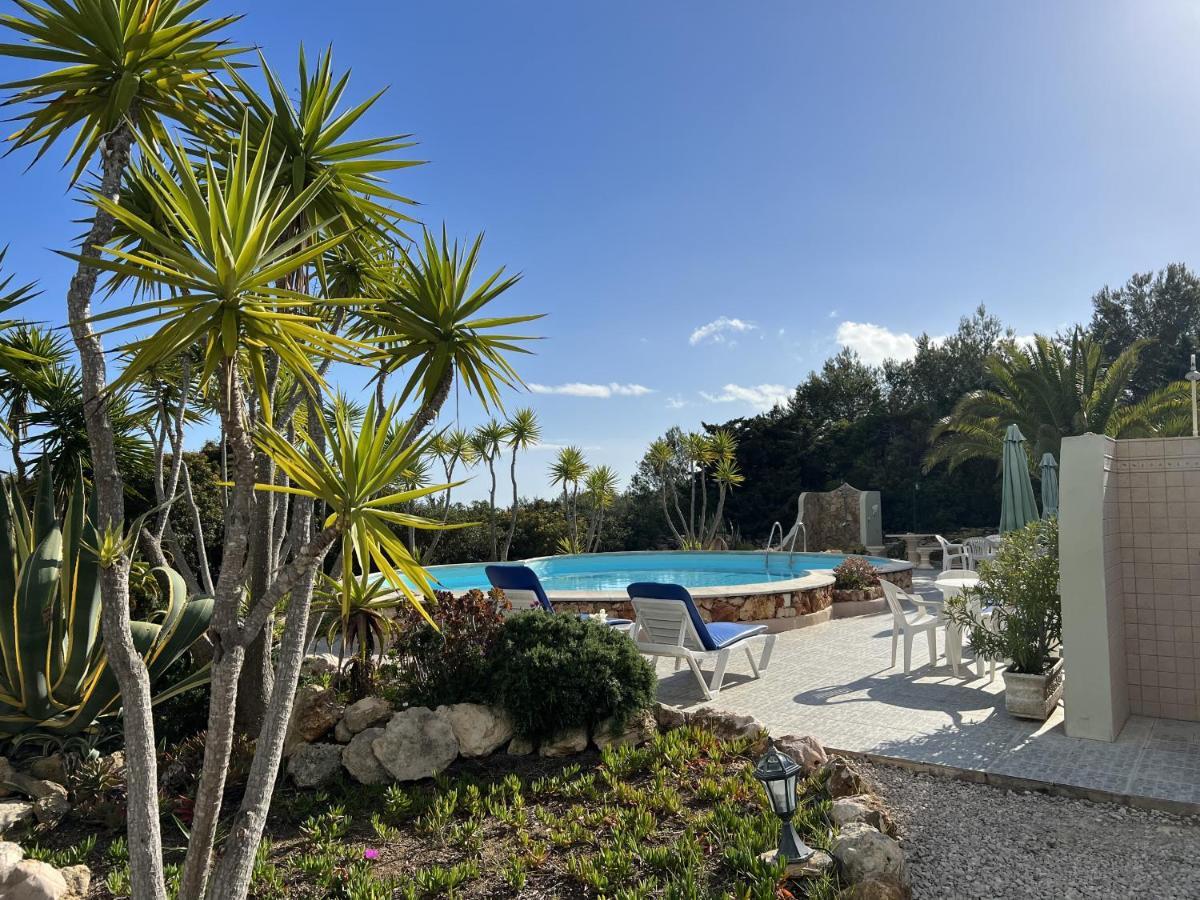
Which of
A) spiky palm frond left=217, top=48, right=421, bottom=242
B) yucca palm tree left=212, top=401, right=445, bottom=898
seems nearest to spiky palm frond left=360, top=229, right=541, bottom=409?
spiky palm frond left=217, top=48, right=421, bottom=242

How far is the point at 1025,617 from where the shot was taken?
5.86 metres

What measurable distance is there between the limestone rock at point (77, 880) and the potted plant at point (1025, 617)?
597 centimetres

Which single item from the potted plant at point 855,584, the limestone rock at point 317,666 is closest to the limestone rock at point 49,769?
the limestone rock at point 317,666

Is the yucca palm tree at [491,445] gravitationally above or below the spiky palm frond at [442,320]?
above

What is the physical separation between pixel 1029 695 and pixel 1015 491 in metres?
8.66

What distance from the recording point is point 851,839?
3324 mm

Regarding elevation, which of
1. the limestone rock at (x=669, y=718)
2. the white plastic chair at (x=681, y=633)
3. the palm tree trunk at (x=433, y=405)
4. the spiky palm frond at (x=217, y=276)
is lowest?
the limestone rock at (x=669, y=718)

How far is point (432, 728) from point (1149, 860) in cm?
390

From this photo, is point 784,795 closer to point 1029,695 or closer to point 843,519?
point 1029,695

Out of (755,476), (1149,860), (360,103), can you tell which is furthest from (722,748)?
(755,476)

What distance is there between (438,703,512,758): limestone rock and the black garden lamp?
7.11 feet

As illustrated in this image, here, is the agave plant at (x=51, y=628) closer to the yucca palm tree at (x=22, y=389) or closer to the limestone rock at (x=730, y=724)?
the yucca palm tree at (x=22, y=389)

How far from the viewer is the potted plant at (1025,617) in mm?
5590

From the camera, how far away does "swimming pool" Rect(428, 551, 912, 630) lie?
9.43 metres
